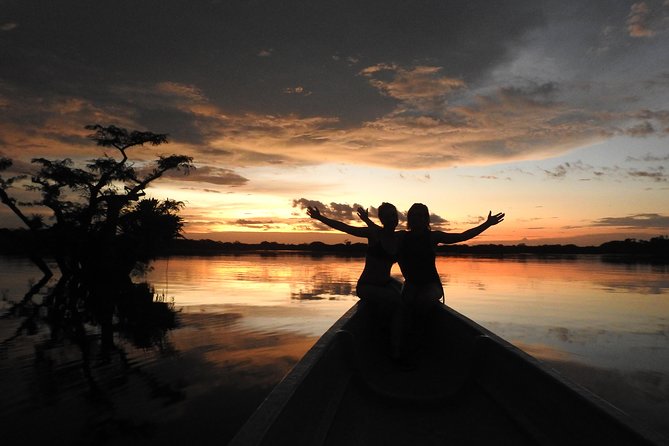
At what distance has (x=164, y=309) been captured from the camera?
1573 centimetres

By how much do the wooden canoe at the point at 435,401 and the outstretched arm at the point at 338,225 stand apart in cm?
121

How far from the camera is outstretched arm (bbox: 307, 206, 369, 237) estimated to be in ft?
18.9

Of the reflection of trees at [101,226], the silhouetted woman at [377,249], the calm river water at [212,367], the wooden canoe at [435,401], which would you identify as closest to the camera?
the wooden canoe at [435,401]

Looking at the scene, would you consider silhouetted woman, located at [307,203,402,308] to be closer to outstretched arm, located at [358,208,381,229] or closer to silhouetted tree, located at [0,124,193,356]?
outstretched arm, located at [358,208,381,229]

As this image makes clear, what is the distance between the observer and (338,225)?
598cm

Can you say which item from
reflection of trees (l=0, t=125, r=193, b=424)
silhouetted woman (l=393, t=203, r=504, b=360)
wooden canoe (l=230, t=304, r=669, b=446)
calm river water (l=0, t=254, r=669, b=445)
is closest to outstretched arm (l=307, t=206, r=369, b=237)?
silhouetted woman (l=393, t=203, r=504, b=360)

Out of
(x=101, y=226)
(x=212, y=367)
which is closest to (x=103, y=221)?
(x=101, y=226)

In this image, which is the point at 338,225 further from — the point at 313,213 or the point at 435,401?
the point at 435,401

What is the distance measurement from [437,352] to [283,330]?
21.8 ft

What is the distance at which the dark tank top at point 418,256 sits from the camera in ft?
18.9

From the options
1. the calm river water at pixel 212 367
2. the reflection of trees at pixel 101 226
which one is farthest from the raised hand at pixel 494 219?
the reflection of trees at pixel 101 226

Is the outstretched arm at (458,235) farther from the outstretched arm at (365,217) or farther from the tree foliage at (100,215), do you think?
the tree foliage at (100,215)

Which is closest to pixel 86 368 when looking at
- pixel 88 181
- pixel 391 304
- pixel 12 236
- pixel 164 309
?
pixel 391 304

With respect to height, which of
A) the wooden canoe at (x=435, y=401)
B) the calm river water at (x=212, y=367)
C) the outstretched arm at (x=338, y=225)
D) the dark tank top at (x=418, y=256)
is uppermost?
the outstretched arm at (x=338, y=225)
